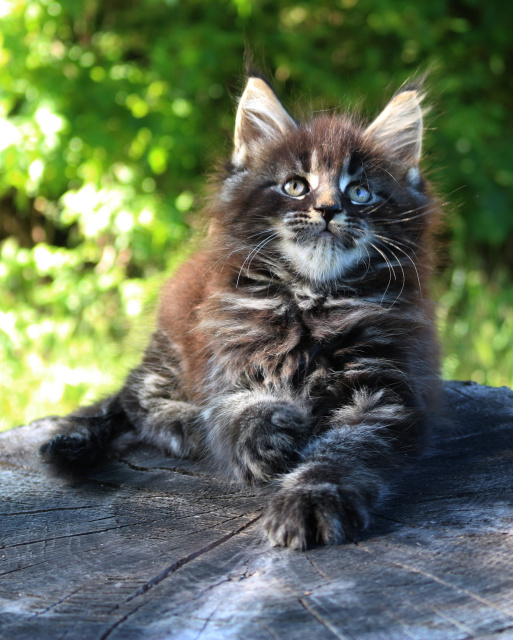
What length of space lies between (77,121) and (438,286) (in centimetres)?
334

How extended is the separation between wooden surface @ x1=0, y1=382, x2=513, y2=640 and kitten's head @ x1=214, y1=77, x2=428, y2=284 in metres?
0.72

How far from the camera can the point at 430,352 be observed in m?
2.48

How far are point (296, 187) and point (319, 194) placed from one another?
0.13m

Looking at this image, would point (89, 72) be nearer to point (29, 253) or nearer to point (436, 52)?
point (29, 253)

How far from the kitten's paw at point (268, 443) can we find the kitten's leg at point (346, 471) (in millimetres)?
61

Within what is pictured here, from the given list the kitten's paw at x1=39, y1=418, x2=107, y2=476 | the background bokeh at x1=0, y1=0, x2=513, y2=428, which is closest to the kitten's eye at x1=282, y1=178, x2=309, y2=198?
the kitten's paw at x1=39, y1=418, x2=107, y2=476

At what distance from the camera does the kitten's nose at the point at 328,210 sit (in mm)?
2256

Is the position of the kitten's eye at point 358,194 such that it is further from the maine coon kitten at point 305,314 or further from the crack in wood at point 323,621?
the crack in wood at point 323,621

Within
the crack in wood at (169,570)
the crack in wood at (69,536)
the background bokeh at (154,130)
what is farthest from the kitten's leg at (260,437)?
the background bokeh at (154,130)

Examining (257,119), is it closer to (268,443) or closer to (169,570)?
(268,443)

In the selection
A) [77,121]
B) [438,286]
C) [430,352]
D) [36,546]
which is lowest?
[36,546]

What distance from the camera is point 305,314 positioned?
92.7 inches

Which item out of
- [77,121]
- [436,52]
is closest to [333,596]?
[77,121]

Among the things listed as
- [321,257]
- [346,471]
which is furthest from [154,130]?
[346,471]
